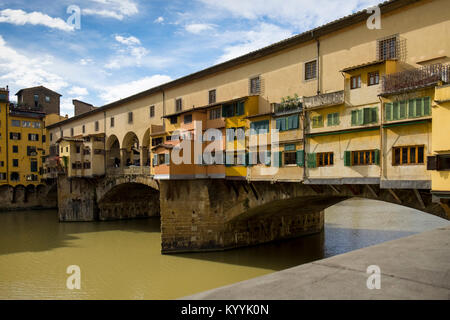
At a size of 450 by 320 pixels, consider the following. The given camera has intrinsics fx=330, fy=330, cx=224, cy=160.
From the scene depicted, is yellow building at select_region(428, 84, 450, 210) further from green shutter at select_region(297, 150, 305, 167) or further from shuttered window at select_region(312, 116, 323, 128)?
green shutter at select_region(297, 150, 305, 167)

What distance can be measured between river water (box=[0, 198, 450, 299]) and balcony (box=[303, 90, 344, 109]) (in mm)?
11215

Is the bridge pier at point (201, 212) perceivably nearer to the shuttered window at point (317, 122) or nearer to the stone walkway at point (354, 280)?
the shuttered window at point (317, 122)

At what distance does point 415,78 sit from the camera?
14625mm

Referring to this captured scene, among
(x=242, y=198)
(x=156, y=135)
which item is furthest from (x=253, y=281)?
(x=156, y=135)

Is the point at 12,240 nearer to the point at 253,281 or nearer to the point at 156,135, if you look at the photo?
the point at 156,135

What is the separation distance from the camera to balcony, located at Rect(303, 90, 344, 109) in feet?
58.3

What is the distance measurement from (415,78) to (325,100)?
480 cm

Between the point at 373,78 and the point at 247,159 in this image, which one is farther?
the point at 247,159

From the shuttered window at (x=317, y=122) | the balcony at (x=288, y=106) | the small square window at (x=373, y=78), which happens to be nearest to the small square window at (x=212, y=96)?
the balcony at (x=288, y=106)

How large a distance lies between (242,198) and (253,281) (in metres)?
20.9

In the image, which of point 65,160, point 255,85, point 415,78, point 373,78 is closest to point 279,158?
point 255,85

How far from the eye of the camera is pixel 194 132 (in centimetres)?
2641

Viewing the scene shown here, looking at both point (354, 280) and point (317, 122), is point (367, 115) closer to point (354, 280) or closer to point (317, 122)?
point (317, 122)

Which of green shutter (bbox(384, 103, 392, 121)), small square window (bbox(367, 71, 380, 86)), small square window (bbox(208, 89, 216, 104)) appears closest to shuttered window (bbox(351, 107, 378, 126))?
green shutter (bbox(384, 103, 392, 121))
